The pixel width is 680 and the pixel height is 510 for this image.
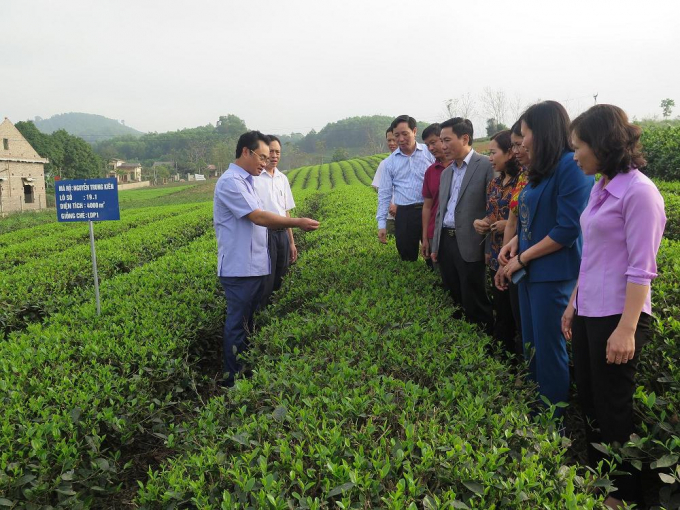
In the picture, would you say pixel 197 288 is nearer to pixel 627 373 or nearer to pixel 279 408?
pixel 279 408

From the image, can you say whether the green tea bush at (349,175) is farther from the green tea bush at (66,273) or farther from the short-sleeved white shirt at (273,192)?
the short-sleeved white shirt at (273,192)

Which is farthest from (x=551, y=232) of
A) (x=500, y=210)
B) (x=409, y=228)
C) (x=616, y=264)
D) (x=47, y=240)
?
(x=47, y=240)

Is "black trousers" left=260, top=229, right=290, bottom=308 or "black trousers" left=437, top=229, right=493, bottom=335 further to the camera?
"black trousers" left=260, top=229, right=290, bottom=308

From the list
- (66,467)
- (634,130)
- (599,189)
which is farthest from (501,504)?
(66,467)

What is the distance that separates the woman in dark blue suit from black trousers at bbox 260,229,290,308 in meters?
2.74

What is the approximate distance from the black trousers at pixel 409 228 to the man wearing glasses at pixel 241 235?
1.27 m

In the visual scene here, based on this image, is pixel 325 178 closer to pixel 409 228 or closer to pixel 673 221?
pixel 673 221

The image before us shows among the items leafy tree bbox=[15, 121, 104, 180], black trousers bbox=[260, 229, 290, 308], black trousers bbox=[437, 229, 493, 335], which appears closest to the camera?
black trousers bbox=[437, 229, 493, 335]

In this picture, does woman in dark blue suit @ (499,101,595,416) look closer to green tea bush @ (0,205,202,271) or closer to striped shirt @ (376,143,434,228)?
striped shirt @ (376,143,434,228)

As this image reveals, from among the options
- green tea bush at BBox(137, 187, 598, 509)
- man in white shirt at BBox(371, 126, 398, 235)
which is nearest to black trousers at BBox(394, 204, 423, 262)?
man in white shirt at BBox(371, 126, 398, 235)

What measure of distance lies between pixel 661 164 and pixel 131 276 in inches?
433

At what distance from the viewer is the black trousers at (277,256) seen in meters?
4.87

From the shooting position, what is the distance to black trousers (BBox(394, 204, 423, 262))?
16.5 feet

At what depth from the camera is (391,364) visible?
2.63 metres
